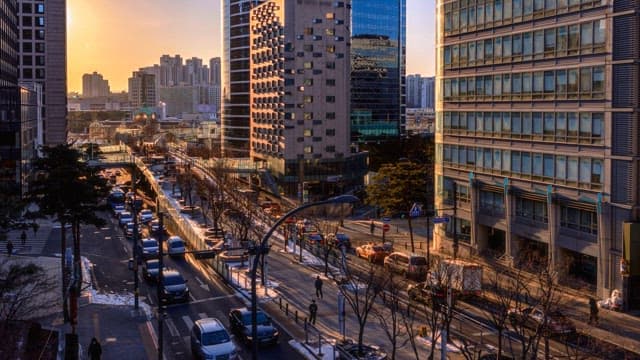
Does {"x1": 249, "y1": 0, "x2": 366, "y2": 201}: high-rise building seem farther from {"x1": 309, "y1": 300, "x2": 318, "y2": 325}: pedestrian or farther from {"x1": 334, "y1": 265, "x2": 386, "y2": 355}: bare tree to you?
{"x1": 309, "y1": 300, "x2": 318, "y2": 325}: pedestrian

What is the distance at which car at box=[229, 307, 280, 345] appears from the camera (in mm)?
29469

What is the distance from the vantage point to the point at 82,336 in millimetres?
31719

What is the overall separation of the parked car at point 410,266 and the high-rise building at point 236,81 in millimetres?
86148

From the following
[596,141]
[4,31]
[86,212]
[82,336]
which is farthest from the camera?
[4,31]

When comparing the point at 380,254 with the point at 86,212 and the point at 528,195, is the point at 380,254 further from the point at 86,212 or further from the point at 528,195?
the point at 86,212

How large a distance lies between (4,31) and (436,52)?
44.5 m

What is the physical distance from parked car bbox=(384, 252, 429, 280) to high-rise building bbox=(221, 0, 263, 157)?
8615cm

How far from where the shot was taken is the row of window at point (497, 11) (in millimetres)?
42547

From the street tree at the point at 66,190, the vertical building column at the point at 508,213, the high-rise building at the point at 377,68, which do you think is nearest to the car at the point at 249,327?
the street tree at the point at 66,190

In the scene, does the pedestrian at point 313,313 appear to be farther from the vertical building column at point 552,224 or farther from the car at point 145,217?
the car at point 145,217

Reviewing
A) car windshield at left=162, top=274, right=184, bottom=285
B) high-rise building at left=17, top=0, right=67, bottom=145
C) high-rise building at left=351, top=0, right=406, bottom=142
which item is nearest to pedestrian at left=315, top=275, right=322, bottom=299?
car windshield at left=162, top=274, right=184, bottom=285

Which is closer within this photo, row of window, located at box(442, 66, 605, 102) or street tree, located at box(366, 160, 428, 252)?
row of window, located at box(442, 66, 605, 102)

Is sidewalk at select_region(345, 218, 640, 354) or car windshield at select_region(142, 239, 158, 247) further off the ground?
car windshield at select_region(142, 239, 158, 247)

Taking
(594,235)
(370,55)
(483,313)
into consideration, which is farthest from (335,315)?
(370,55)
